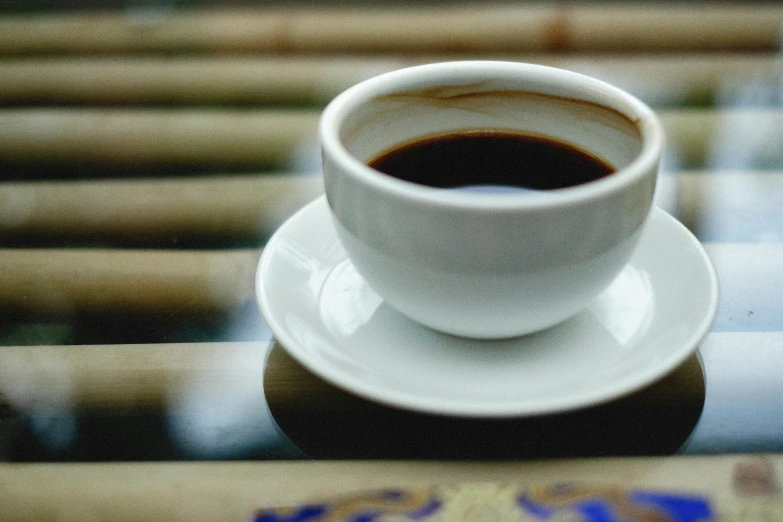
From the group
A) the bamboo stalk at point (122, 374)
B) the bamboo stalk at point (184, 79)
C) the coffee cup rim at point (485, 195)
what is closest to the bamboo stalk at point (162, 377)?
the bamboo stalk at point (122, 374)

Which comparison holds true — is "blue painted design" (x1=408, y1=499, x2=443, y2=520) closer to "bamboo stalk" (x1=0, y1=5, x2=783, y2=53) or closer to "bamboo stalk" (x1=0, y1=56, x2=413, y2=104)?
"bamboo stalk" (x1=0, y1=56, x2=413, y2=104)

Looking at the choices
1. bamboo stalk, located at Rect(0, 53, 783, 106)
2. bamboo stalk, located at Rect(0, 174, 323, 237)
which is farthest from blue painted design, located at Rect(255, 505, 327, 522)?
bamboo stalk, located at Rect(0, 53, 783, 106)

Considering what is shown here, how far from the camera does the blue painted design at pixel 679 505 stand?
32 centimetres

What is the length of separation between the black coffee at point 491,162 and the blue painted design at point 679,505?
20cm

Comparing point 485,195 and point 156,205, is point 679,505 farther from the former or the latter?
point 156,205

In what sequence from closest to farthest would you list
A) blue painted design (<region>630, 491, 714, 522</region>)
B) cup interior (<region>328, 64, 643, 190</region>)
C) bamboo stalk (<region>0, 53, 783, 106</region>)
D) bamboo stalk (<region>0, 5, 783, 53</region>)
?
blue painted design (<region>630, 491, 714, 522</region>)
cup interior (<region>328, 64, 643, 190</region>)
bamboo stalk (<region>0, 53, 783, 106</region>)
bamboo stalk (<region>0, 5, 783, 53</region>)

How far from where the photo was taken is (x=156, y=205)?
1.94 ft

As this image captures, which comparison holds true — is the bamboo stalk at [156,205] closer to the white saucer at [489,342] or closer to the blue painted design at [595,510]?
the white saucer at [489,342]

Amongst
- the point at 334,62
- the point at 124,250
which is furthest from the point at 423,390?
the point at 334,62

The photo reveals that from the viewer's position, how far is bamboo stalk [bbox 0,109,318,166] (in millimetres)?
669

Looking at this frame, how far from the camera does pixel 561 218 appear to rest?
1.11 ft

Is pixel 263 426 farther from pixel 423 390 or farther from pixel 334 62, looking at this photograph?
pixel 334 62

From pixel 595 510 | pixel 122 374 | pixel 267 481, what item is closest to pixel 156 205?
pixel 122 374

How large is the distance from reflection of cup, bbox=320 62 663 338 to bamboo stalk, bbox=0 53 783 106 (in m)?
0.33
